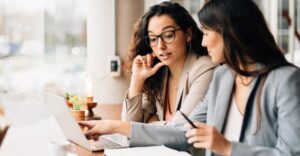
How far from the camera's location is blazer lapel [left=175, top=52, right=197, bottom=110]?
2.09 meters

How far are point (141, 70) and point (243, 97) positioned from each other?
0.78 meters

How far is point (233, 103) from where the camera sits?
5.29 feet

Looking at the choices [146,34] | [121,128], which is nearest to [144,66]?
[146,34]

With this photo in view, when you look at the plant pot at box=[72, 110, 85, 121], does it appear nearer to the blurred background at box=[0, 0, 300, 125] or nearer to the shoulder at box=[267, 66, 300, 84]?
the shoulder at box=[267, 66, 300, 84]

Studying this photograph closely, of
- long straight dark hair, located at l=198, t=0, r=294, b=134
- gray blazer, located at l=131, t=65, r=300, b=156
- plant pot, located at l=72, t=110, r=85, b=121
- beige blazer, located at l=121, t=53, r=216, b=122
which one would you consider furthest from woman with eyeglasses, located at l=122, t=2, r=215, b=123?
long straight dark hair, located at l=198, t=0, r=294, b=134

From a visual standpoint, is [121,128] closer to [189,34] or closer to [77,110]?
[77,110]

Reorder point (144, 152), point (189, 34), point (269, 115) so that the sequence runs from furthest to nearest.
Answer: point (189, 34)
point (144, 152)
point (269, 115)

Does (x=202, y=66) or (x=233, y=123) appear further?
(x=202, y=66)

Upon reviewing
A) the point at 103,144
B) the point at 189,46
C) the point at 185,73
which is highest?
the point at 189,46

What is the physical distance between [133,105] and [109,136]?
13.5 inches

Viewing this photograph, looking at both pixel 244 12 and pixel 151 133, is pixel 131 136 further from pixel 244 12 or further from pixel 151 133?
pixel 244 12

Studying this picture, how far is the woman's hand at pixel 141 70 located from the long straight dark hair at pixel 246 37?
736 mm

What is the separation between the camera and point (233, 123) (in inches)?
62.8

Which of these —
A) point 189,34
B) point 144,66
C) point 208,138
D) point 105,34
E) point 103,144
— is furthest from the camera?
point 105,34
